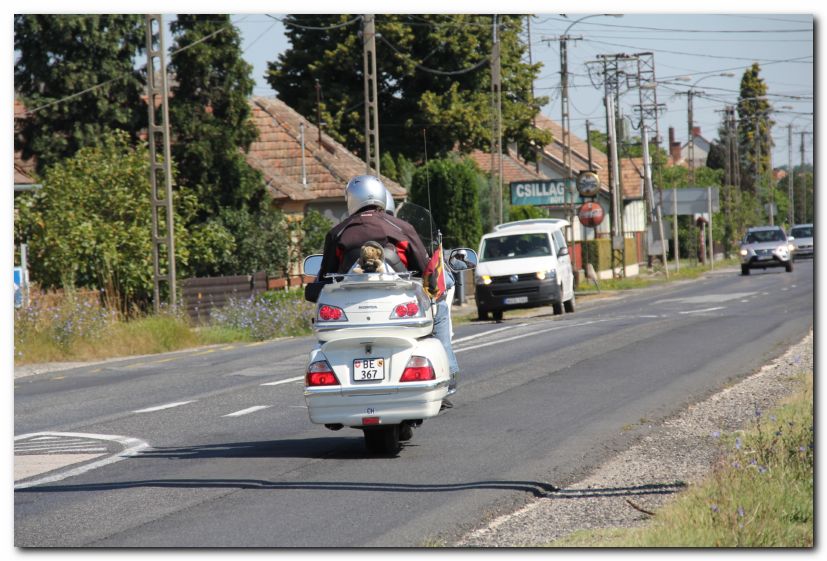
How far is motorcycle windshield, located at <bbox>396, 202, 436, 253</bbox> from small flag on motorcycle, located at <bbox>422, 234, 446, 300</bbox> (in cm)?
54

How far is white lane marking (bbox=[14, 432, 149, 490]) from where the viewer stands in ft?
30.5

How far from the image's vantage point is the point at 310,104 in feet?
186

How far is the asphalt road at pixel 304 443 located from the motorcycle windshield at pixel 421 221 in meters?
1.62

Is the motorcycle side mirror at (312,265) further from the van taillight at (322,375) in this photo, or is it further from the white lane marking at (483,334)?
the white lane marking at (483,334)

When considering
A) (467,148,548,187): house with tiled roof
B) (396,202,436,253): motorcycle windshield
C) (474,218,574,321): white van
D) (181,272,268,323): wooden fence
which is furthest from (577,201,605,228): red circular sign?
(396,202,436,253): motorcycle windshield

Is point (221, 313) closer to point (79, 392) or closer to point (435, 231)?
point (79, 392)

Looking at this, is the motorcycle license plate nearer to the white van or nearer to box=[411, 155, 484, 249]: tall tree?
the white van

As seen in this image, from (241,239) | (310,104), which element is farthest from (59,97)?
(310,104)

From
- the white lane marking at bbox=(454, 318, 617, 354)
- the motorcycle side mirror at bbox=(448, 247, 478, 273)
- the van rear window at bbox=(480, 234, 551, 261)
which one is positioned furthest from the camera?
the van rear window at bbox=(480, 234, 551, 261)

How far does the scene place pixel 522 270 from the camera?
30.6 meters

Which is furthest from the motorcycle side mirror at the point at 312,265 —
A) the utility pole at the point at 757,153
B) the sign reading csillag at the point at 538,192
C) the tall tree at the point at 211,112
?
the sign reading csillag at the point at 538,192

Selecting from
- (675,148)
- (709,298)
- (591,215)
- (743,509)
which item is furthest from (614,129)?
(675,148)

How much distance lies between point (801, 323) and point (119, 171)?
18267 millimetres

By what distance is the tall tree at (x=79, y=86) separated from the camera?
124ft
